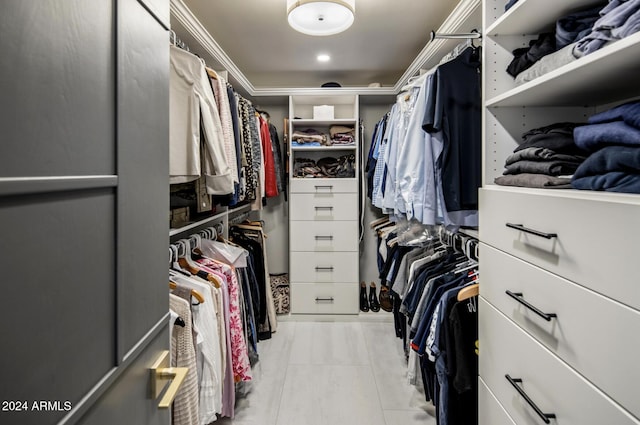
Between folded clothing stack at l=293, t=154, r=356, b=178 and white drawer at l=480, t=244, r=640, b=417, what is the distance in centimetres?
232

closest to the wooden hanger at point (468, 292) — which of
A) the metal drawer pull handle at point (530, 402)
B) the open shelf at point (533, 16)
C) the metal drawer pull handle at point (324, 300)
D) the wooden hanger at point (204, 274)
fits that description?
the metal drawer pull handle at point (530, 402)

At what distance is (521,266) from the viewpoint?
3.45 ft

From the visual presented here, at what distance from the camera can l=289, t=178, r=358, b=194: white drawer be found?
3244mm

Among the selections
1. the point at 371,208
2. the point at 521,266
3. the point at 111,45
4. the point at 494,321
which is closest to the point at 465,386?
the point at 494,321

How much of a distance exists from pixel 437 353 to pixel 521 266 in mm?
613

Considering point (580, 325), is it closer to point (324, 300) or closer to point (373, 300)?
point (324, 300)

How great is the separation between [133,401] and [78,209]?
38 centimetres

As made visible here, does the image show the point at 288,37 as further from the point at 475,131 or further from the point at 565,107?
the point at 565,107

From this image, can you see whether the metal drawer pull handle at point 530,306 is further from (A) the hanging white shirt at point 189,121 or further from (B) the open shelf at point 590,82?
(A) the hanging white shirt at point 189,121

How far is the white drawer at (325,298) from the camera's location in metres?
3.31

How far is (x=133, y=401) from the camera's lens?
634 mm

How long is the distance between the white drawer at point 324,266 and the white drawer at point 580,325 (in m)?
2.16

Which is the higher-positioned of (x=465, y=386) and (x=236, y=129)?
(x=236, y=129)

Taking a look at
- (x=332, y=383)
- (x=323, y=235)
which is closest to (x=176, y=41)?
(x=323, y=235)
